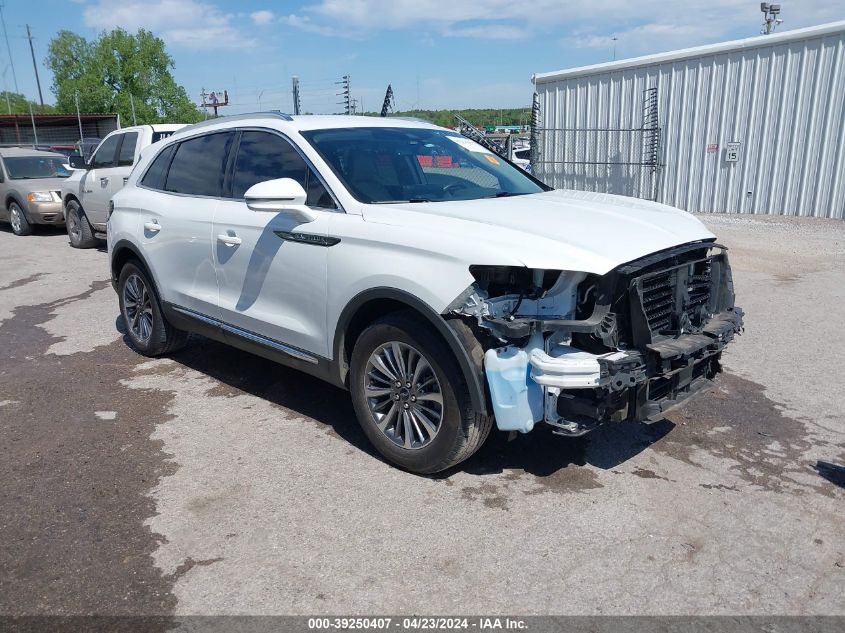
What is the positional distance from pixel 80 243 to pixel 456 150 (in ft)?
33.3

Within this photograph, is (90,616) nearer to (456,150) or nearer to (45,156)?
(456,150)

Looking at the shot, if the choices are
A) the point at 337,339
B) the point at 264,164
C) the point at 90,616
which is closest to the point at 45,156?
the point at 264,164

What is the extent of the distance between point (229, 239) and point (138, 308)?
1.94m

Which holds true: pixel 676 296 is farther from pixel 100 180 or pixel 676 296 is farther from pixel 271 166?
pixel 100 180

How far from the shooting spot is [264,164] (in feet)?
15.9

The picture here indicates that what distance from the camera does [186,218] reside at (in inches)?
211

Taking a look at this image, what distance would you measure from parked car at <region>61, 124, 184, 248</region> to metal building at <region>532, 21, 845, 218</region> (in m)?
9.92

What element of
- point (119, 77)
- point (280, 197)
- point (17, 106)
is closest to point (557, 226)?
point (280, 197)

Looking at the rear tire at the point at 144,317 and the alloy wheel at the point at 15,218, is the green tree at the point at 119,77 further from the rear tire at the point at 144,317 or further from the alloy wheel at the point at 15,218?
the rear tire at the point at 144,317

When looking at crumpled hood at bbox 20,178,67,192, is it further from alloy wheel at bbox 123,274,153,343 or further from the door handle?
the door handle

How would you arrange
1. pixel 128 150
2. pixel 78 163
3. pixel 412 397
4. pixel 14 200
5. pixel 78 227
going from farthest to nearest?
pixel 14 200
pixel 78 227
pixel 78 163
pixel 128 150
pixel 412 397

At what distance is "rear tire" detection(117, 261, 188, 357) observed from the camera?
6074mm

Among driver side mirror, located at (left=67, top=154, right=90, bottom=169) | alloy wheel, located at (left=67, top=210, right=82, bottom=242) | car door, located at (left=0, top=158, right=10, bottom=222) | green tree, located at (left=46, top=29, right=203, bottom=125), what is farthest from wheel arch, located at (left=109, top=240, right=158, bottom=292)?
green tree, located at (left=46, top=29, right=203, bottom=125)

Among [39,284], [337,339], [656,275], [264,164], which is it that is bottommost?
[39,284]
